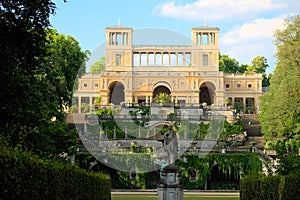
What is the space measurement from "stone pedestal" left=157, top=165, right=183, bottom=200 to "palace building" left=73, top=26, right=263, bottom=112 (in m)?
38.2

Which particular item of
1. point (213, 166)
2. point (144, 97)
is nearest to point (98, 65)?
point (213, 166)

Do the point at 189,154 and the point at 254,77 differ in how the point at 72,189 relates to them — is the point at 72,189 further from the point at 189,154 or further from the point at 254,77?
the point at 254,77

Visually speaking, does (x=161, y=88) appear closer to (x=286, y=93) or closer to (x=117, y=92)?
(x=117, y=92)

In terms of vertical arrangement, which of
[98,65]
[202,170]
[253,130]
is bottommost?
[202,170]

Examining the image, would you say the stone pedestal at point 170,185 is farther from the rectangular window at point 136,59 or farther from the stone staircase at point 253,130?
the rectangular window at point 136,59

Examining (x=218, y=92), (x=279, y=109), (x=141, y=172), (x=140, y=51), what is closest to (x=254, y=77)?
(x=218, y=92)

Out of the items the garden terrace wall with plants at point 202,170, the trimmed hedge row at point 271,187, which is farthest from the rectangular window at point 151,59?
the trimmed hedge row at point 271,187

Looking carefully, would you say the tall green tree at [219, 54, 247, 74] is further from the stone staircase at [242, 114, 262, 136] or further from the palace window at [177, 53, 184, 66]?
the stone staircase at [242, 114, 262, 136]

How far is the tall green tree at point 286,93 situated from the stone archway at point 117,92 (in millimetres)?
23943

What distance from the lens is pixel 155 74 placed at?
59281mm

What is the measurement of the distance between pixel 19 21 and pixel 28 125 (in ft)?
9.40

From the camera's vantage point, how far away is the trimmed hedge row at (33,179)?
785 centimetres

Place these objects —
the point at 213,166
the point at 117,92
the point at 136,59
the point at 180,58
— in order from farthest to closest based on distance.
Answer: the point at 136,59, the point at 117,92, the point at 180,58, the point at 213,166

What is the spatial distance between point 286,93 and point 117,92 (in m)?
27.4
